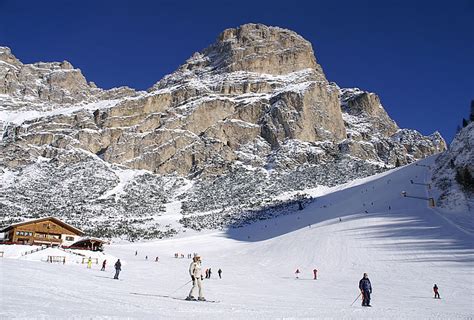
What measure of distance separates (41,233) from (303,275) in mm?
38977

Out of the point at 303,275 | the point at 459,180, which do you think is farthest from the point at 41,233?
the point at 459,180

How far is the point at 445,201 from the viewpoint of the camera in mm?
50312

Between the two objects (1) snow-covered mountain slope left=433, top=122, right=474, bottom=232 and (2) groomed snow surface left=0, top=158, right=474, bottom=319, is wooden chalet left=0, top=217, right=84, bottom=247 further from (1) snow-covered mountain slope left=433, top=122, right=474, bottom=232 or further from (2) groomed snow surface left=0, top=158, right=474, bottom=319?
(1) snow-covered mountain slope left=433, top=122, right=474, bottom=232

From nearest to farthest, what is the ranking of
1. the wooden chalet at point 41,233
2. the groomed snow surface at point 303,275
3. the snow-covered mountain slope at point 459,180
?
the groomed snow surface at point 303,275
the snow-covered mountain slope at point 459,180
the wooden chalet at point 41,233

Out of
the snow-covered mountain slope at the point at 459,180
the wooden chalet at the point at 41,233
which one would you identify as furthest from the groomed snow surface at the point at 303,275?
the wooden chalet at the point at 41,233

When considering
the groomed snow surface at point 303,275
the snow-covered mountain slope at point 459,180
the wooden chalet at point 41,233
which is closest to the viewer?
the groomed snow surface at point 303,275

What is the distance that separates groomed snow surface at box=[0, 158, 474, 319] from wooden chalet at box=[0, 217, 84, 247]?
14.1 m

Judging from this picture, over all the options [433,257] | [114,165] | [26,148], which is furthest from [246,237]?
[26,148]

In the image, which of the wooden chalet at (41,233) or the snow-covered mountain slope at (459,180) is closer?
the snow-covered mountain slope at (459,180)

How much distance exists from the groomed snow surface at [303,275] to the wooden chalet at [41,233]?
14074mm

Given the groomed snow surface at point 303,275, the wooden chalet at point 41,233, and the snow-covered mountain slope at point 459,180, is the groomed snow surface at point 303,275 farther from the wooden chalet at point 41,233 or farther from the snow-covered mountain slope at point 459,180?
the wooden chalet at point 41,233

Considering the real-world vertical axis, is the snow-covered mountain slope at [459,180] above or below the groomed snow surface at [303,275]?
above

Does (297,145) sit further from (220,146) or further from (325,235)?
(325,235)

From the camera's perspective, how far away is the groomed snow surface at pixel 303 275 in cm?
969
